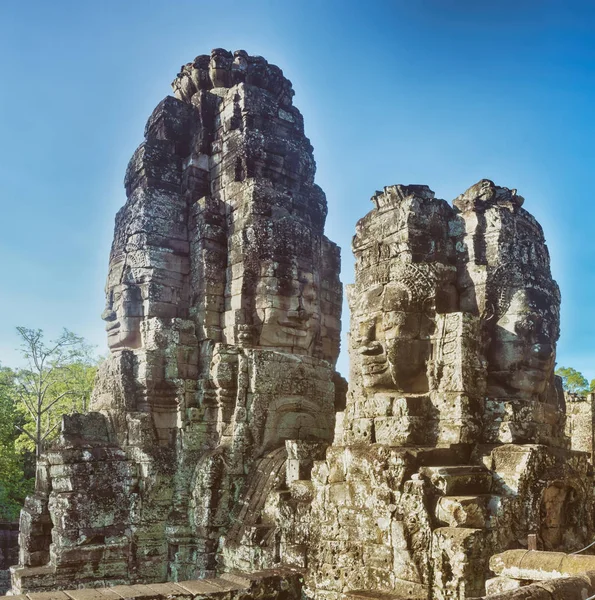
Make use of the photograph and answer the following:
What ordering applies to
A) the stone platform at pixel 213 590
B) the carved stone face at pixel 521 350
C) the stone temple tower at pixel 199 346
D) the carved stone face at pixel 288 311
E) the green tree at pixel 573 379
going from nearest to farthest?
the stone platform at pixel 213 590
the carved stone face at pixel 521 350
the stone temple tower at pixel 199 346
the carved stone face at pixel 288 311
the green tree at pixel 573 379

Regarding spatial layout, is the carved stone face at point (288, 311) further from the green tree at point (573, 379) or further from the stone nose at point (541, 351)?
the green tree at point (573, 379)

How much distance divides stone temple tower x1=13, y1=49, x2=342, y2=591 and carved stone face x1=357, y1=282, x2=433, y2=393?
2569 millimetres

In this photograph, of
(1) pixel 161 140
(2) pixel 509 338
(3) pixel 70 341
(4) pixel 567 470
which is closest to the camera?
(4) pixel 567 470

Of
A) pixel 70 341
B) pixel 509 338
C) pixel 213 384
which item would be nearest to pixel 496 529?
pixel 509 338

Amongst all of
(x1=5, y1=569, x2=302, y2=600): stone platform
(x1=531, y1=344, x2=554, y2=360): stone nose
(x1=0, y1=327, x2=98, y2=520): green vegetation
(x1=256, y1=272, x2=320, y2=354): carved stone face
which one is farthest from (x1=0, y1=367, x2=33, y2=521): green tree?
(x1=531, y1=344, x2=554, y2=360): stone nose

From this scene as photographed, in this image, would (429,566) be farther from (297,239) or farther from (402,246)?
(297,239)

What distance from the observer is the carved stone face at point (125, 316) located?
11.7 metres

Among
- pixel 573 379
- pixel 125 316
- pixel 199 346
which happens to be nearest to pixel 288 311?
pixel 199 346

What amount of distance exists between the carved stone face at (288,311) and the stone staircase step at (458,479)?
540cm

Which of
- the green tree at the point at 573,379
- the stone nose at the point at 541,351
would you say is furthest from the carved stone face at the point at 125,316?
the green tree at the point at 573,379

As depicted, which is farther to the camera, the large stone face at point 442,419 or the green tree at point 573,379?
the green tree at point 573,379

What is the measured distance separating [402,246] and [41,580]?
6896 mm

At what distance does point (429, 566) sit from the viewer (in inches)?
227

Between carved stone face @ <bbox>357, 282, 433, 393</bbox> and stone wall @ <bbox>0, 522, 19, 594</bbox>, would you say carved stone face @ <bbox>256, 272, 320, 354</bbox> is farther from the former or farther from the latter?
stone wall @ <bbox>0, 522, 19, 594</bbox>
